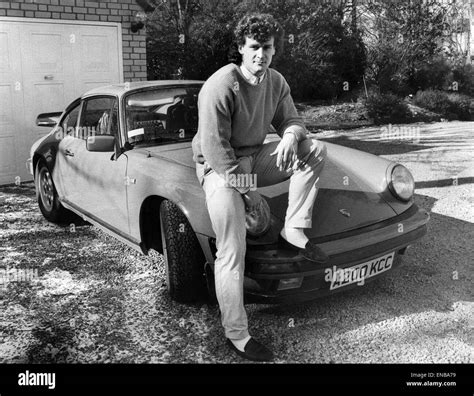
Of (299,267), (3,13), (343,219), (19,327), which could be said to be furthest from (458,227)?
(3,13)

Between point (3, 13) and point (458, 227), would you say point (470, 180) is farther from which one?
point (3, 13)

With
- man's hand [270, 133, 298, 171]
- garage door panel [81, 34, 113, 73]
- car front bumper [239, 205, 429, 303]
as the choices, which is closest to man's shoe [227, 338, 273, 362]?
car front bumper [239, 205, 429, 303]

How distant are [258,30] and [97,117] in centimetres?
223

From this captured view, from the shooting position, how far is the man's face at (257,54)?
2.91 metres

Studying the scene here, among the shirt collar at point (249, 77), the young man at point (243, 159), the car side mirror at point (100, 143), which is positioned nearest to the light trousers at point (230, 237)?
the young man at point (243, 159)

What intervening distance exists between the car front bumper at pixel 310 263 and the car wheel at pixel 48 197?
2982mm

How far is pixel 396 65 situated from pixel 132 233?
1580 centimetres

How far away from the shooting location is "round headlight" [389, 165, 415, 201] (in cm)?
363

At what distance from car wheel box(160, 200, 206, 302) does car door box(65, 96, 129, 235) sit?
65cm

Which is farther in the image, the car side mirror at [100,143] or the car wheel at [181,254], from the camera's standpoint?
the car side mirror at [100,143]

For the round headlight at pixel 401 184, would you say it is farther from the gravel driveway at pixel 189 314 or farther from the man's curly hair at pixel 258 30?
the man's curly hair at pixel 258 30

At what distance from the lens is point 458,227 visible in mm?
5012

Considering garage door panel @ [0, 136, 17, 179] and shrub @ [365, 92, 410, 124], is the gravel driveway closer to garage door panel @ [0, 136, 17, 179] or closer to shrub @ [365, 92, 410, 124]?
garage door panel @ [0, 136, 17, 179]
